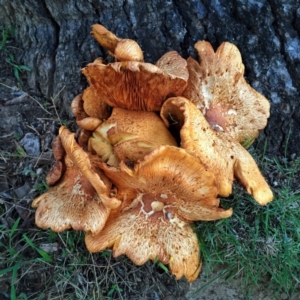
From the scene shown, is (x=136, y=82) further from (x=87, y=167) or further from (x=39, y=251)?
(x=39, y=251)

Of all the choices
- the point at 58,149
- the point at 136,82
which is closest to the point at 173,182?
the point at 136,82

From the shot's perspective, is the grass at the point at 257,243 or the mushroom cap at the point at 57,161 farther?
the grass at the point at 257,243

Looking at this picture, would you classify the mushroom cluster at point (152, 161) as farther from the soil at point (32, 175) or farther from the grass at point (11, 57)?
the grass at point (11, 57)

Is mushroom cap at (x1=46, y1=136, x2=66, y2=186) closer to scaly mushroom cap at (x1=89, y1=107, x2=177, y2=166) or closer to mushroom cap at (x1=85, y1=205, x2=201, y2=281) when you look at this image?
scaly mushroom cap at (x1=89, y1=107, x2=177, y2=166)

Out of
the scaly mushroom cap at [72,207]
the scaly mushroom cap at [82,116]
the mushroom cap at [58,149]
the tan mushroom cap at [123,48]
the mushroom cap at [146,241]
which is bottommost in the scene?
the mushroom cap at [146,241]

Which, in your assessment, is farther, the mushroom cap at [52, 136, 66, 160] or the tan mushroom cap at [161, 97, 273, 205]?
the mushroom cap at [52, 136, 66, 160]

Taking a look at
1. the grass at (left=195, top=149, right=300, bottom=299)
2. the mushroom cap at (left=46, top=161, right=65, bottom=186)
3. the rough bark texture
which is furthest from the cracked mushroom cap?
the rough bark texture

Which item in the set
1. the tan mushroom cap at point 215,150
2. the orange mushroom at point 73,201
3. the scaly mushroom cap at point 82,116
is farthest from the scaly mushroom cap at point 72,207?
the tan mushroom cap at point 215,150
